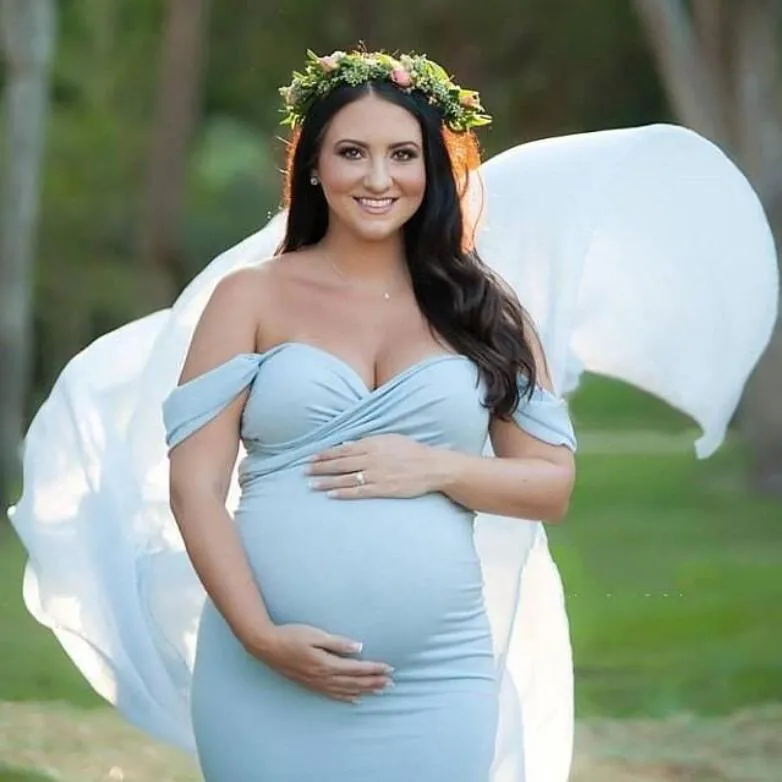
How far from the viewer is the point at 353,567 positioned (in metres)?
2.79

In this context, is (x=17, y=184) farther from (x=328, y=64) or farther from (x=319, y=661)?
(x=319, y=661)

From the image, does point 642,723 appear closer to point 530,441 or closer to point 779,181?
point 530,441

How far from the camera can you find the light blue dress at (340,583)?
9.16ft

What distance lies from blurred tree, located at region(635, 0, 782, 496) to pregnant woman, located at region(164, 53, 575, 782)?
10.1 meters

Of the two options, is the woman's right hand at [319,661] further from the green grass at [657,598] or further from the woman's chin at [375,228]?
the green grass at [657,598]

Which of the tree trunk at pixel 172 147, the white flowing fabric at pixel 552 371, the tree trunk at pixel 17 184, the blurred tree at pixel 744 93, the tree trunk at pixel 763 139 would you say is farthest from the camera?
the tree trunk at pixel 172 147

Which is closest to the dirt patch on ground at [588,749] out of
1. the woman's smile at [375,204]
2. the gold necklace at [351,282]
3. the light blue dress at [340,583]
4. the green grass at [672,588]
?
the green grass at [672,588]

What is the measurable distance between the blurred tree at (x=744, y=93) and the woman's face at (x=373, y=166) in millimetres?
10148

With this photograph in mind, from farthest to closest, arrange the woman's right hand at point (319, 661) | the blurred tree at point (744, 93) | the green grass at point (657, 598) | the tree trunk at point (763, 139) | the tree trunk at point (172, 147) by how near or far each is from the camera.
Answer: the tree trunk at point (172, 147) < the blurred tree at point (744, 93) < the tree trunk at point (763, 139) < the green grass at point (657, 598) < the woman's right hand at point (319, 661)

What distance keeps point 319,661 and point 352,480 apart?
254 millimetres

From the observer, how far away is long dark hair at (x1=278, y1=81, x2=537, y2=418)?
2.90 m

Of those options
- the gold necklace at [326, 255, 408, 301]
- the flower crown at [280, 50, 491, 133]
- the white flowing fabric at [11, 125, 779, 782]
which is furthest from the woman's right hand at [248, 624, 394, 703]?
the white flowing fabric at [11, 125, 779, 782]

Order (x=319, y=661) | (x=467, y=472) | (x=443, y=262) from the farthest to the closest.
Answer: (x=443, y=262), (x=467, y=472), (x=319, y=661)

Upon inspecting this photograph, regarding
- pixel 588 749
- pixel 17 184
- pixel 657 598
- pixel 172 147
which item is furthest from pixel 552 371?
pixel 172 147
